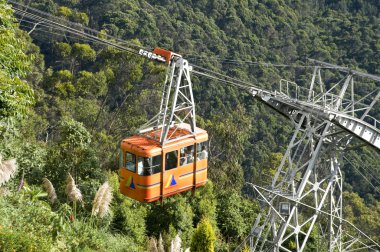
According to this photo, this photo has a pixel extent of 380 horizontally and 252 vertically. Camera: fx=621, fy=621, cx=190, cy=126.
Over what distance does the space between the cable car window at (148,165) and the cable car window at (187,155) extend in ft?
2.49

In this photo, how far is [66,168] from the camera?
744 inches

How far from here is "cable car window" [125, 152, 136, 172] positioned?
597 inches

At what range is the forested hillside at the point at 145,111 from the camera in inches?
524

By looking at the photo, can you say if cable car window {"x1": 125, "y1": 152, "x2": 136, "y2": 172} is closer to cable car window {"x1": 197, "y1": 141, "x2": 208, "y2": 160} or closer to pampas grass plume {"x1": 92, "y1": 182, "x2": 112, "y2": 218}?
cable car window {"x1": 197, "y1": 141, "x2": 208, "y2": 160}

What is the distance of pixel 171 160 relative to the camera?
50.5 ft

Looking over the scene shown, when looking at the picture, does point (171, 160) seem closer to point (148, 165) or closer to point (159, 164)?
point (159, 164)

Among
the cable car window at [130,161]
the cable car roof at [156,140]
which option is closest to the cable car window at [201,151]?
the cable car roof at [156,140]

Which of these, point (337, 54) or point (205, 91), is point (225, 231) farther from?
point (337, 54)

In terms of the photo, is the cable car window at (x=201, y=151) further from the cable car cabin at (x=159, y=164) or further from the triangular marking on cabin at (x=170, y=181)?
the triangular marking on cabin at (x=170, y=181)

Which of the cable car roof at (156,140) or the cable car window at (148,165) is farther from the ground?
the cable car roof at (156,140)

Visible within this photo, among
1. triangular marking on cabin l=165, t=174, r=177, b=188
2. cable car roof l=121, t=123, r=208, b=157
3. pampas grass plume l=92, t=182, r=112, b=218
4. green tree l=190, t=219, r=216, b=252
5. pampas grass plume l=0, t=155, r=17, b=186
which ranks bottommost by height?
green tree l=190, t=219, r=216, b=252

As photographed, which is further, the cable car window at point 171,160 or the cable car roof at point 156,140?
the cable car window at point 171,160

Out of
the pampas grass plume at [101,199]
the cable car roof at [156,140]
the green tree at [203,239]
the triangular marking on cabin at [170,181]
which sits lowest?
the green tree at [203,239]

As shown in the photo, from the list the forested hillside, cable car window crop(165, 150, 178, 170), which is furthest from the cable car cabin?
the forested hillside
